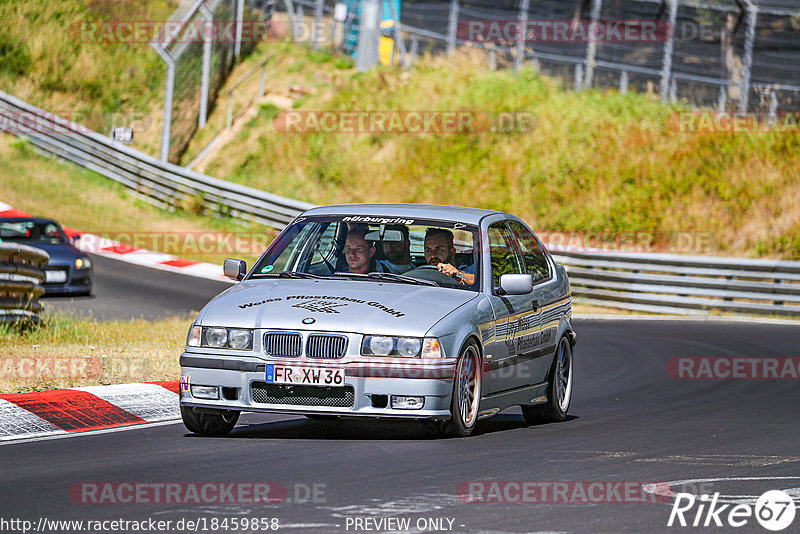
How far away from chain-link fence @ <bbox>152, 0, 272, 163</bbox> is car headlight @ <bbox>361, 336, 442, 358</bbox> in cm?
2285

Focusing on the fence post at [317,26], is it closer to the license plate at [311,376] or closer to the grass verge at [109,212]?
the grass verge at [109,212]

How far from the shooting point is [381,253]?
9422 mm

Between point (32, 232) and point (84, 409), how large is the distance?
41.2 ft

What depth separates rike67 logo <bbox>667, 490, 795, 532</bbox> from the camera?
236 inches

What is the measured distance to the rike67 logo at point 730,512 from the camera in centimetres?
598

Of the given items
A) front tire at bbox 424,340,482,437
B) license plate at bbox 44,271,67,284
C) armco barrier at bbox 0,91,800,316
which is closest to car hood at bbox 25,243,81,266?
A: license plate at bbox 44,271,67,284

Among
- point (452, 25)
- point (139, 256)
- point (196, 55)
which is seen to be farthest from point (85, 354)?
point (196, 55)

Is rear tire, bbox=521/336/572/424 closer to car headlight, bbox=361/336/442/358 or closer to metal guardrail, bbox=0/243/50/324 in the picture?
car headlight, bbox=361/336/442/358

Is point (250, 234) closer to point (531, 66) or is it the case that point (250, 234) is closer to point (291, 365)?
point (531, 66)

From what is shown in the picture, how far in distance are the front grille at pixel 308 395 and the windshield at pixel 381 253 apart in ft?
4.07

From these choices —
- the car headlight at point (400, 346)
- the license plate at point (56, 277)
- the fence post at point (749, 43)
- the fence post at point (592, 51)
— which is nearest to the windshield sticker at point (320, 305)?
the car headlight at point (400, 346)

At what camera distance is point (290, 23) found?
39625mm

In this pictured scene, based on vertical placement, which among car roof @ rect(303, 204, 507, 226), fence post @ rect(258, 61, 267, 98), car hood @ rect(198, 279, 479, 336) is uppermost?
fence post @ rect(258, 61, 267, 98)

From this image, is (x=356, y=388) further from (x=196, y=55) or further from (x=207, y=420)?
(x=196, y=55)
